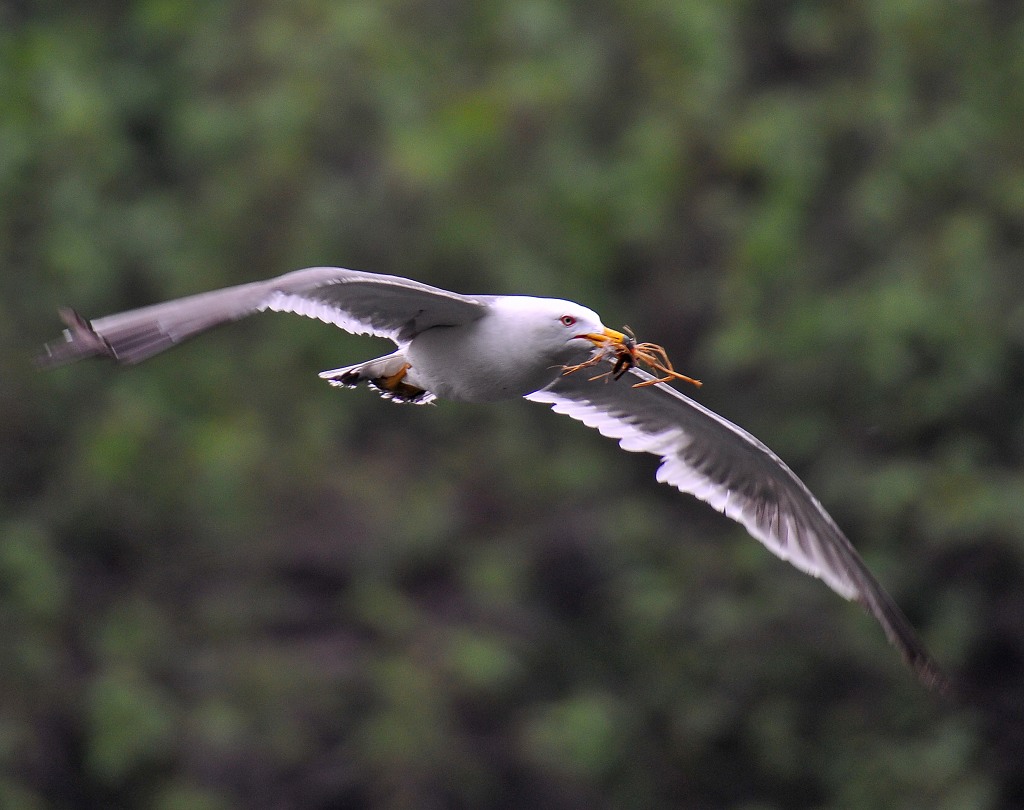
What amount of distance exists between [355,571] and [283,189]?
2.91 meters

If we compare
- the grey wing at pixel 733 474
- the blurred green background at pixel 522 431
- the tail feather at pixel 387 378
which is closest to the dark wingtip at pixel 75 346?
the tail feather at pixel 387 378

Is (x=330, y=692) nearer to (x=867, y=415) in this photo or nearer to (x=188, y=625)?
(x=188, y=625)

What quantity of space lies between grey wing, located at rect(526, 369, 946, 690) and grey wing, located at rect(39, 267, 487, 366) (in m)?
0.84

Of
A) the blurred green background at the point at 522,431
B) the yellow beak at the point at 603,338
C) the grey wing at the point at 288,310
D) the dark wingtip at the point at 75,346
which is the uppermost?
the dark wingtip at the point at 75,346

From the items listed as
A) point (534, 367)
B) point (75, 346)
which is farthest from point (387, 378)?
point (75, 346)

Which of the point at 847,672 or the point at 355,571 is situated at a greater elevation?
the point at 355,571

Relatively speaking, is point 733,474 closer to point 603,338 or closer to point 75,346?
point 603,338

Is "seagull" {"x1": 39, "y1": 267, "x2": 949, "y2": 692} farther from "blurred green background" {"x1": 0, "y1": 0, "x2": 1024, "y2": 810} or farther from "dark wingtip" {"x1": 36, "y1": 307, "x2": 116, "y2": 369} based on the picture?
"blurred green background" {"x1": 0, "y1": 0, "x2": 1024, "y2": 810}

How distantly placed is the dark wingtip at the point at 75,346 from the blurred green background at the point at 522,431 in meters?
6.37

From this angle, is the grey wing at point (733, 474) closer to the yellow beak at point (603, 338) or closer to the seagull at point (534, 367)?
the seagull at point (534, 367)

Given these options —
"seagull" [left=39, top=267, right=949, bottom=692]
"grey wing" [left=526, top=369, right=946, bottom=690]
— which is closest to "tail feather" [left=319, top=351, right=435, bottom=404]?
"seagull" [left=39, top=267, right=949, bottom=692]

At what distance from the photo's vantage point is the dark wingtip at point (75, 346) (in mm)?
3270

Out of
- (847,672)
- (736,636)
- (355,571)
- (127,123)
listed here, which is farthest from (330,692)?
(127,123)

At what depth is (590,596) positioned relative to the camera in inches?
412
